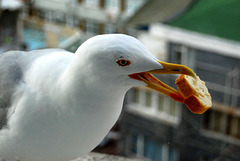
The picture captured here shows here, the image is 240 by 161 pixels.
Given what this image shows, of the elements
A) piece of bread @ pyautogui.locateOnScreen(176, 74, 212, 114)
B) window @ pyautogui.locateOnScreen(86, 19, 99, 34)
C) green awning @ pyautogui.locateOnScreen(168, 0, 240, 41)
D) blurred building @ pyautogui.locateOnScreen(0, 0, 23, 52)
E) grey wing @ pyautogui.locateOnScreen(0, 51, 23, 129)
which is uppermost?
piece of bread @ pyautogui.locateOnScreen(176, 74, 212, 114)

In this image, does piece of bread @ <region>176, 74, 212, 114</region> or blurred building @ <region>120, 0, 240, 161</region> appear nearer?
piece of bread @ <region>176, 74, 212, 114</region>

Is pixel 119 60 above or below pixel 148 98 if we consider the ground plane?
above

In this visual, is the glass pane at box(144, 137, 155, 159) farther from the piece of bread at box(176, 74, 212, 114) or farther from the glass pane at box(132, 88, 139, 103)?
the piece of bread at box(176, 74, 212, 114)

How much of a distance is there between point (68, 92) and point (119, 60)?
0.13m

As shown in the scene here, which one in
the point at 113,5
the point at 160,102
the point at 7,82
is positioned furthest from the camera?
the point at 113,5

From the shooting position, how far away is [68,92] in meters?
0.72

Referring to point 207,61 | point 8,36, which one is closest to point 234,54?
point 207,61

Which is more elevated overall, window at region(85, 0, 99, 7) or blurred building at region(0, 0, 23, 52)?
blurred building at region(0, 0, 23, 52)

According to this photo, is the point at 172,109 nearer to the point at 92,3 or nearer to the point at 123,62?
the point at 92,3

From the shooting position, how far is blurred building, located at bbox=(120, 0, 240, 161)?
10.1 ft

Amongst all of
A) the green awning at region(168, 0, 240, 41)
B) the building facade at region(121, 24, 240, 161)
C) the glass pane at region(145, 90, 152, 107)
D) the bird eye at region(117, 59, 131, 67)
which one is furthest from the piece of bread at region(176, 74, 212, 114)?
the glass pane at region(145, 90, 152, 107)

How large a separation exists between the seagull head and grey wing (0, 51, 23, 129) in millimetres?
207

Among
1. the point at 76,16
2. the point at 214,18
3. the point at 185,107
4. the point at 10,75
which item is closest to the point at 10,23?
the point at 76,16

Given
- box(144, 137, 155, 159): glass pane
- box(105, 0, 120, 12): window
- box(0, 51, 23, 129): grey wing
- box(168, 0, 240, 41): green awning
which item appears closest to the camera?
box(0, 51, 23, 129): grey wing
